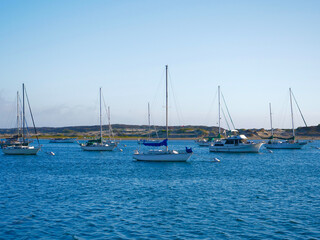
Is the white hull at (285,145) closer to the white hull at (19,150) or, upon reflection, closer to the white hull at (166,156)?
the white hull at (166,156)

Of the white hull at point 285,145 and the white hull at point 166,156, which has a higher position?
the white hull at point 166,156

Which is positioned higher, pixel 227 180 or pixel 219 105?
pixel 219 105

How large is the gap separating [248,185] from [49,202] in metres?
18.5

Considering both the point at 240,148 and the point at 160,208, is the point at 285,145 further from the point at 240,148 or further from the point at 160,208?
the point at 160,208

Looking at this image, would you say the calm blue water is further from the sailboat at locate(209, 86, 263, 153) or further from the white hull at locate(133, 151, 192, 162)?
the sailboat at locate(209, 86, 263, 153)

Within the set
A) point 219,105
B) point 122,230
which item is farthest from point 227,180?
point 219,105

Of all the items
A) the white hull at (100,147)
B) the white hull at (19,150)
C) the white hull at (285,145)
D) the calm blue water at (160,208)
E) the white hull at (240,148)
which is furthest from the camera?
the white hull at (285,145)

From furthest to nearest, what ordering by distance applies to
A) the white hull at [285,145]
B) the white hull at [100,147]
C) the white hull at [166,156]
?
the white hull at [285,145] → the white hull at [100,147] → the white hull at [166,156]

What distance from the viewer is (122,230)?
18.8 m

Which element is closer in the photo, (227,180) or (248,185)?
(248,185)

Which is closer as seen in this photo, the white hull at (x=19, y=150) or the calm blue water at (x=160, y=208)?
the calm blue water at (x=160, y=208)

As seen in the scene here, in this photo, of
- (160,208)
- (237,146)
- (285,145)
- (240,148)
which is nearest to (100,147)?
(237,146)

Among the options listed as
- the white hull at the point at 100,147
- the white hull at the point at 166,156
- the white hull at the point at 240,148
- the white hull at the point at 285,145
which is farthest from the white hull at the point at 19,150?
the white hull at the point at 285,145

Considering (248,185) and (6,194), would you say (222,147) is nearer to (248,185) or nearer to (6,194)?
(248,185)
